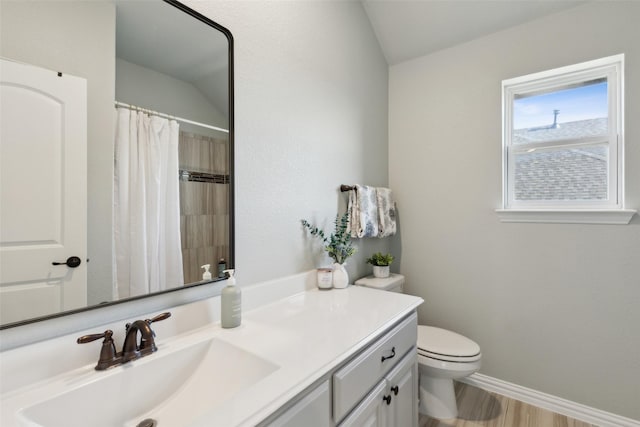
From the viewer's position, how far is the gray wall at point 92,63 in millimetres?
737

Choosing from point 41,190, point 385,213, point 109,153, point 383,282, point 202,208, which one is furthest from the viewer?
point 385,213

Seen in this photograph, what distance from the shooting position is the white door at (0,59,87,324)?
689 mm

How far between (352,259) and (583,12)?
195 centimetres

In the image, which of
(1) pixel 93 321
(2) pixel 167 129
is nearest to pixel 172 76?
(2) pixel 167 129

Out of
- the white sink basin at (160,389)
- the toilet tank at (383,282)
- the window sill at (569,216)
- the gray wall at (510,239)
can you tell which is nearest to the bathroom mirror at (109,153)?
the white sink basin at (160,389)

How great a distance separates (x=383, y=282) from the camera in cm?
196

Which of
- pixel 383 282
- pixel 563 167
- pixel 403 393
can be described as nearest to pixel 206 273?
pixel 403 393

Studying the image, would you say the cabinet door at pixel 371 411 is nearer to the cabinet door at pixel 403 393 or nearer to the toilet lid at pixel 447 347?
the cabinet door at pixel 403 393

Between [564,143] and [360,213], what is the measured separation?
1328mm

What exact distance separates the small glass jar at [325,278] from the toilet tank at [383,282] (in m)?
0.38

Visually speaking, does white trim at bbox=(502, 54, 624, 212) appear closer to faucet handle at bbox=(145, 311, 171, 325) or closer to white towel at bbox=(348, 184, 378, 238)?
white towel at bbox=(348, 184, 378, 238)

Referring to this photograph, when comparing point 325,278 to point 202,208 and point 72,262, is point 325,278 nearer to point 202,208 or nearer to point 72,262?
point 202,208

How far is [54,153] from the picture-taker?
0.75m

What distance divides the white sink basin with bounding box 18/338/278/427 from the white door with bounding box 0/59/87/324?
221mm
